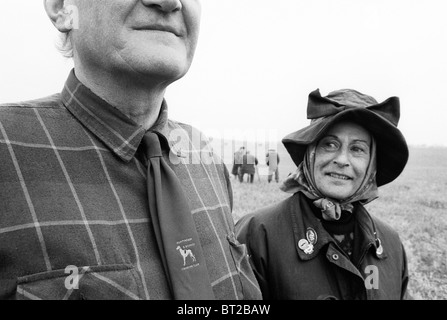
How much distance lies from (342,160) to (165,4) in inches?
71.4

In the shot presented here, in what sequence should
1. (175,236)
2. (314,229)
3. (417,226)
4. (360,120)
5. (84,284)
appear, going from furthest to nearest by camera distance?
(417,226) → (360,120) → (314,229) → (175,236) → (84,284)

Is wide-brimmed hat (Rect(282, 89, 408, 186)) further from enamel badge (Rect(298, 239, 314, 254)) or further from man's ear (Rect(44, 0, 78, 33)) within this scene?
man's ear (Rect(44, 0, 78, 33))

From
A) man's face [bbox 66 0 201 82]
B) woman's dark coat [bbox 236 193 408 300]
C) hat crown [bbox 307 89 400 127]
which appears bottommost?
woman's dark coat [bbox 236 193 408 300]

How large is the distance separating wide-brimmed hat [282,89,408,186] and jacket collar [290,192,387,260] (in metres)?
0.45

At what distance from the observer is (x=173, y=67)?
5.20 ft

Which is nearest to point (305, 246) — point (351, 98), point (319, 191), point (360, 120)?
point (319, 191)

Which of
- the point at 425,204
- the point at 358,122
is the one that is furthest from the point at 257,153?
the point at 358,122

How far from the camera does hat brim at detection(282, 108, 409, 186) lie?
9.16 ft

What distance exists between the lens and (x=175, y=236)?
4.93 feet

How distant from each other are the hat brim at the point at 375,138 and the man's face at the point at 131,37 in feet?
5.00

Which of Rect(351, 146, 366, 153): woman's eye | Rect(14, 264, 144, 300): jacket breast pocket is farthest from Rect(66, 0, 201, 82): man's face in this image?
Rect(351, 146, 366, 153): woman's eye

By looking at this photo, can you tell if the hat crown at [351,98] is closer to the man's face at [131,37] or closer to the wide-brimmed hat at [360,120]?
the wide-brimmed hat at [360,120]

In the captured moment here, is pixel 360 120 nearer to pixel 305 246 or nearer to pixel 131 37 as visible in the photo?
pixel 305 246

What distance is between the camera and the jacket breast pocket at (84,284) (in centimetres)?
123
